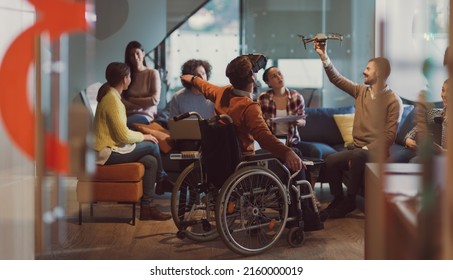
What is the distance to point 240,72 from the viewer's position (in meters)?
3.51

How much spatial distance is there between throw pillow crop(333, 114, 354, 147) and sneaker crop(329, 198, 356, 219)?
36.8 inches

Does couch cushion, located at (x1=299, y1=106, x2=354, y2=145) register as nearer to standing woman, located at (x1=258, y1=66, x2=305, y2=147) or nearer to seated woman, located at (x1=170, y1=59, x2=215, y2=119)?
standing woman, located at (x1=258, y1=66, x2=305, y2=147)

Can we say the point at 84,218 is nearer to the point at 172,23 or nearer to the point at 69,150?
the point at 69,150

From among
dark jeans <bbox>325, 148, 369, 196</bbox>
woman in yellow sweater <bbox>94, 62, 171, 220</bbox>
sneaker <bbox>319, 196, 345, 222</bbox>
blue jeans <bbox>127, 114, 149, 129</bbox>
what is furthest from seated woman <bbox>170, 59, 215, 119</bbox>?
sneaker <bbox>319, 196, 345, 222</bbox>

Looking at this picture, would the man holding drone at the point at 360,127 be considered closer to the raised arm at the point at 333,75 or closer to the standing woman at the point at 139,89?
the raised arm at the point at 333,75

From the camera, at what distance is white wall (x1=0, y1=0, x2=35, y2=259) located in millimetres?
2843

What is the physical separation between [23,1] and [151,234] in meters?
1.50

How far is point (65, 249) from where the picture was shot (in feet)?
11.8

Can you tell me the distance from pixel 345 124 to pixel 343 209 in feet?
3.58

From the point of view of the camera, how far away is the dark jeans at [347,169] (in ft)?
14.4

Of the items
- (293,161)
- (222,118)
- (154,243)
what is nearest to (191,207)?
(154,243)

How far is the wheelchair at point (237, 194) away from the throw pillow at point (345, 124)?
5.34 feet

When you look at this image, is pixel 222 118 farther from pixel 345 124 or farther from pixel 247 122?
pixel 345 124
